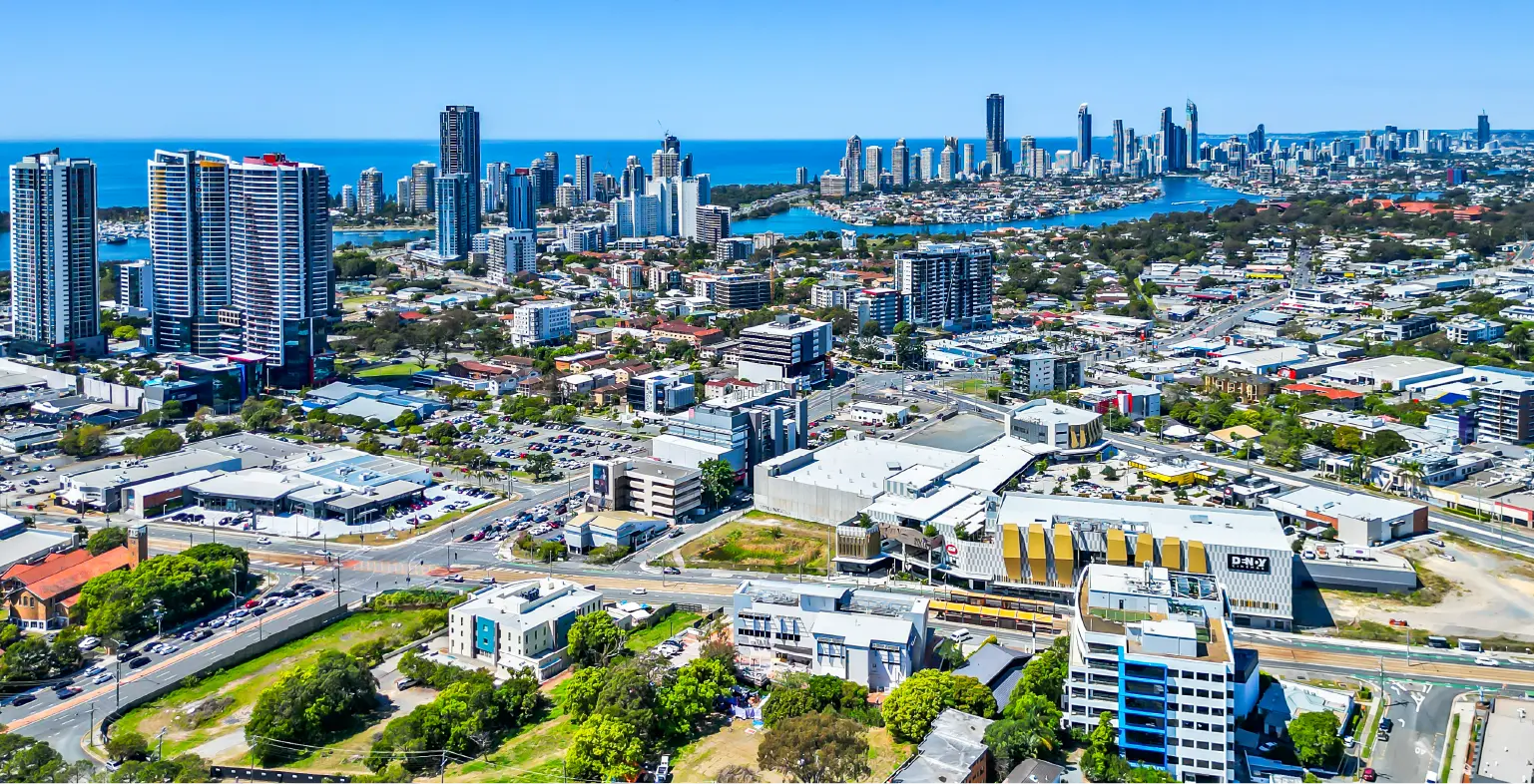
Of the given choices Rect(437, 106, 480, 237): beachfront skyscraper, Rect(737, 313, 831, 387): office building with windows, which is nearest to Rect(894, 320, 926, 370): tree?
Rect(737, 313, 831, 387): office building with windows

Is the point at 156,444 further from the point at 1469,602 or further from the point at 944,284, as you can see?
the point at 944,284

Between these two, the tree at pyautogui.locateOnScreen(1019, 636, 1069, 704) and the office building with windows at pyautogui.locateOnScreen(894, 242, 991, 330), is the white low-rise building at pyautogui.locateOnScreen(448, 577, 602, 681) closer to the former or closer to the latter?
the tree at pyautogui.locateOnScreen(1019, 636, 1069, 704)

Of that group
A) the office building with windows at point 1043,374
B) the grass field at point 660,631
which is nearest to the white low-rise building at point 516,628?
the grass field at point 660,631

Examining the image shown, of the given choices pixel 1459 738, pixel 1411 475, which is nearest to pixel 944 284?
pixel 1411 475

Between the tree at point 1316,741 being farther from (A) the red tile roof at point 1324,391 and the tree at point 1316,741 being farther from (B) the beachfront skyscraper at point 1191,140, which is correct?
(B) the beachfront skyscraper at point 1191,140

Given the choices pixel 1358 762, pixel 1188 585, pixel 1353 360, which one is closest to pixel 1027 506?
pixel 1188 585

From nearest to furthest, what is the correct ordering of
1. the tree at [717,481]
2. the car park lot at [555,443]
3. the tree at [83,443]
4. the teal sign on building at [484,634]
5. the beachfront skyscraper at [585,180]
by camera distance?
the teal sign on building at [484,634], the tree at [717,481], the tree at [83,443], the car park lot at [555,443], the beachfront skyscraper at [585,180]
